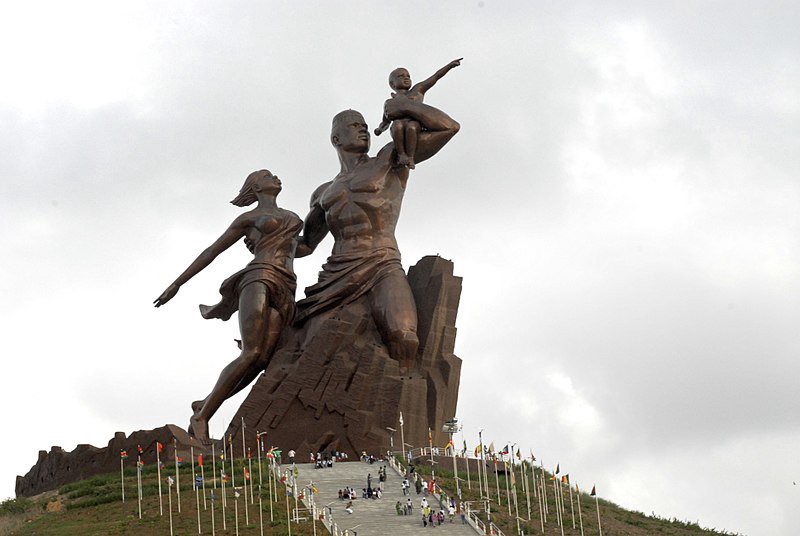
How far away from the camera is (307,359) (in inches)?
1296

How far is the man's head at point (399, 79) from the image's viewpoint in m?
34.5

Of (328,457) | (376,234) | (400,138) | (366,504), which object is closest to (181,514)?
(366,504)

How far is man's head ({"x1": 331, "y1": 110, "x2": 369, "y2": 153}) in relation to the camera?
35.2m

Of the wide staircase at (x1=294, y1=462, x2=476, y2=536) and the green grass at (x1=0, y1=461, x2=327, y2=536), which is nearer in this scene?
the wide staircase at (x1=294, y1=462, x2=476, y2=536)

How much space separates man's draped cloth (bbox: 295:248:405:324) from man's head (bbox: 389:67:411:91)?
3.94m

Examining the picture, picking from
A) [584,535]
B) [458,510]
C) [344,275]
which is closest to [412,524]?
[458,510]

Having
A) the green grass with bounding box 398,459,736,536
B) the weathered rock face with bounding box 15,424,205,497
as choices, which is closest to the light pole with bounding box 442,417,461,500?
the green grass with bounding box 398,459,736,536

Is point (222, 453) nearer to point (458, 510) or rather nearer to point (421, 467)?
point (421, 467)

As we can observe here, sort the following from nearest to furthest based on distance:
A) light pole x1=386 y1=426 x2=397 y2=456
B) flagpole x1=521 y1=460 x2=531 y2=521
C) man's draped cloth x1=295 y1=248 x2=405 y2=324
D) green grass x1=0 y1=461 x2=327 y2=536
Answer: green grass x1=0 y1=461 x2=327 y2=536 < flagpole x1=521 y1=460 x2=531 y2=521 < light pole x1=386 y1=426 x2=397 y2=456 < man's draped cloth x1=295 y1=248 x2=405 y2=324

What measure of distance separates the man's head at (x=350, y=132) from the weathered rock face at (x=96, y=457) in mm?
7976

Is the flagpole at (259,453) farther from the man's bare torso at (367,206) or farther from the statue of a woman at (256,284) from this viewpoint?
the man's bare torso at (367,206)

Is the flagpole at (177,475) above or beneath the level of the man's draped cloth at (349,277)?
beneath

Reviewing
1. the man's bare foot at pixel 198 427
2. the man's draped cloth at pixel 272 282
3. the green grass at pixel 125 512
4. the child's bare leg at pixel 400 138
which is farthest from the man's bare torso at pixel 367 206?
the green grass at pixel 125 512

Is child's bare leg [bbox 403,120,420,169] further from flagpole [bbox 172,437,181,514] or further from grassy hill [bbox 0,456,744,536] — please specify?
flagpole [bbox 172,437,181,514]
